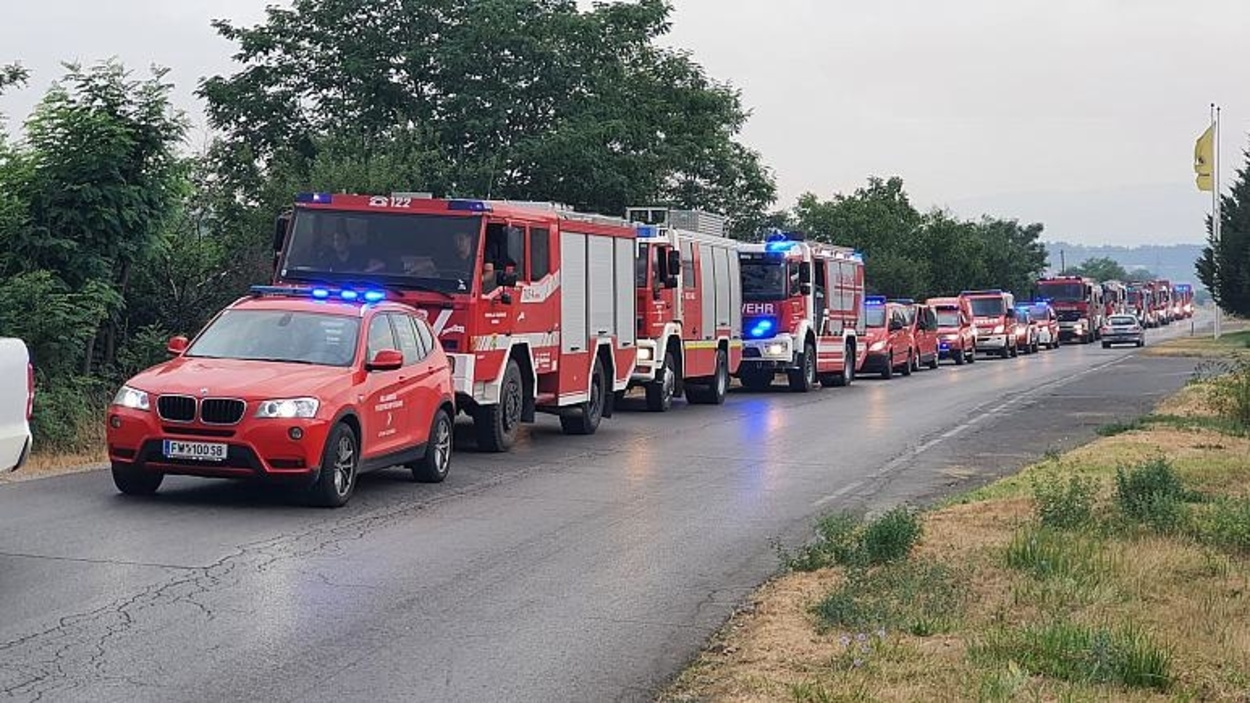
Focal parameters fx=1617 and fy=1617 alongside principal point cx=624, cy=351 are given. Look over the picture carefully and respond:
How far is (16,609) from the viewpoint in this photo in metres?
8.69

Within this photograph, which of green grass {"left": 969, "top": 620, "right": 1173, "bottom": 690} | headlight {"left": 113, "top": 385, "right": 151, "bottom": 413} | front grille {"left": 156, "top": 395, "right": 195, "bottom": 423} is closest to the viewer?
green grass {"left": 969, "top": 620, "right": 1173, "bottom": 690}

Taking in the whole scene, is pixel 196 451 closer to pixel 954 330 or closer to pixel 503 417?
pixel 503 417

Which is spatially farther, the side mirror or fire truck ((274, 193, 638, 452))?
fire truck ((274, 193, 638, 452))

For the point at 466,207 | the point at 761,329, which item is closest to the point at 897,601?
the point at 466,207

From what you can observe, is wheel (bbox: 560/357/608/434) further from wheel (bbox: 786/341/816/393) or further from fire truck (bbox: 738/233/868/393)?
wheel (bbox: 786/341/816/393)

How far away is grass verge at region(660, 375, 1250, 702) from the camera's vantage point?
7.06m

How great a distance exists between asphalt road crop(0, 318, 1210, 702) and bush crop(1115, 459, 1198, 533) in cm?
246

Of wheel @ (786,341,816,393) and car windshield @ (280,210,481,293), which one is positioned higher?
car windshield @ (280,210,481,293)

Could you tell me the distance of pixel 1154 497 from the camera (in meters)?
12.0

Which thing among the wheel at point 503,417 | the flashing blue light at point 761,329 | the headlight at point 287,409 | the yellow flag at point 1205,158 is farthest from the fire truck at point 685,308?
the yellow flag at point 1205,158

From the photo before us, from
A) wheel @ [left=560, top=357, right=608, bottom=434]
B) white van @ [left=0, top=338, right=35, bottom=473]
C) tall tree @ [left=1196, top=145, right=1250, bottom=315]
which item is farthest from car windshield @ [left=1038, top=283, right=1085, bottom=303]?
white van @ [left=0, top=338, right=35, bottom=473]

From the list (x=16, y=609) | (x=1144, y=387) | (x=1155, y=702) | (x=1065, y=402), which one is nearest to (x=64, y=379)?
(x=16, y=609)

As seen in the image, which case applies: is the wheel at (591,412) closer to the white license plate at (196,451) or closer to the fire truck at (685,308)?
the fire truck at (685,308)

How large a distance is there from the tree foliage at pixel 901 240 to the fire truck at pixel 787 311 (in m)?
33.9
